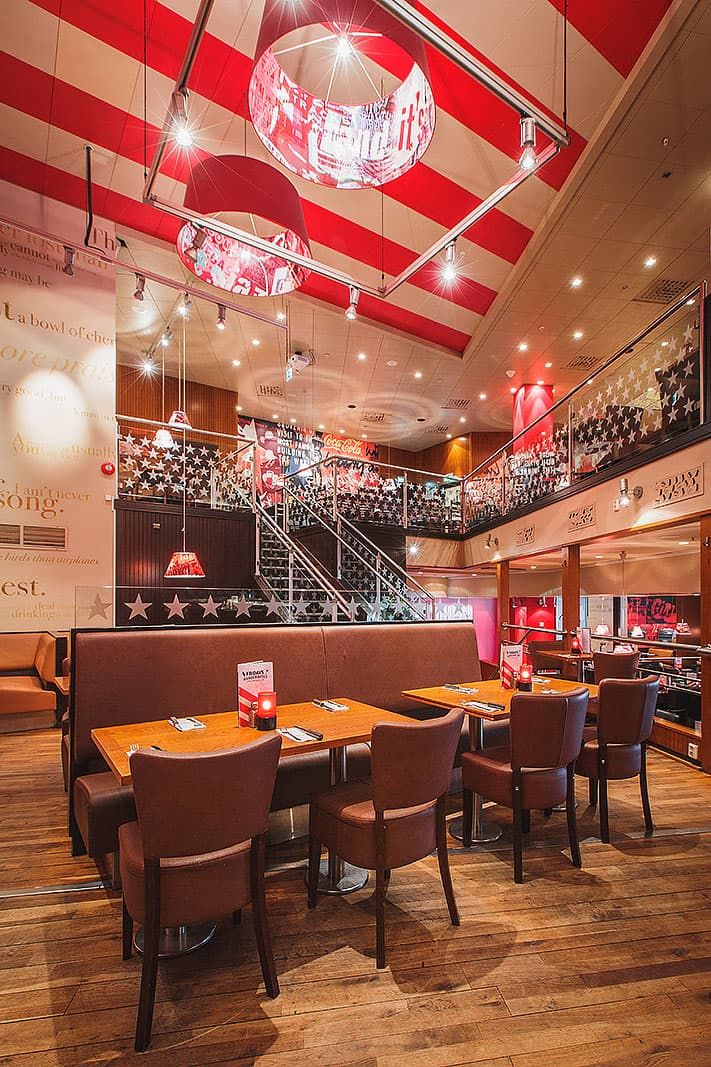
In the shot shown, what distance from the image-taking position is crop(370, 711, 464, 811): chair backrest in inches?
91.6

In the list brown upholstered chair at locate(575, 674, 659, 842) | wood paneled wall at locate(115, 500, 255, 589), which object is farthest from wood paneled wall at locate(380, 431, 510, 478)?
brown upholstered chair at locate(575, 674, 659, 842)

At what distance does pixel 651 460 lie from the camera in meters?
5.80

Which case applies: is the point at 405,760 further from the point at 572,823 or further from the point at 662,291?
Result: the point at 662,291

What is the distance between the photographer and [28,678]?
22.7ft

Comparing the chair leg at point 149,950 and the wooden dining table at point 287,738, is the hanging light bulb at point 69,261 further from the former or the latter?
the chair leg at point 149,950

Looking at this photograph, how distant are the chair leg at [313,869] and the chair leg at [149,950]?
3.20 ft

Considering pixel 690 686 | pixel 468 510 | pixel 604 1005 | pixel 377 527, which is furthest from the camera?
pixel 468 510

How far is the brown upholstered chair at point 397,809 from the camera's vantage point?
91.8 inches

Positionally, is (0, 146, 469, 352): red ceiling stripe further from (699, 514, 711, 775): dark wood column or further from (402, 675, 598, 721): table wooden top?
(402, 675, 598, 721): table wooden top

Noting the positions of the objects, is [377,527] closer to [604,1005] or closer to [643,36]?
[643,36]

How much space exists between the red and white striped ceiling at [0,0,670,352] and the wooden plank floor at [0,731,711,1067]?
628 centimetres

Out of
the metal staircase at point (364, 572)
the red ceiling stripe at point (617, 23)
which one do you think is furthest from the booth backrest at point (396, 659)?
the red ceiling stripe at point (617, 23)

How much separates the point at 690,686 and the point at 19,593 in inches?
276

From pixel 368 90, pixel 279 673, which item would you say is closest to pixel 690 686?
pixel 279 673
